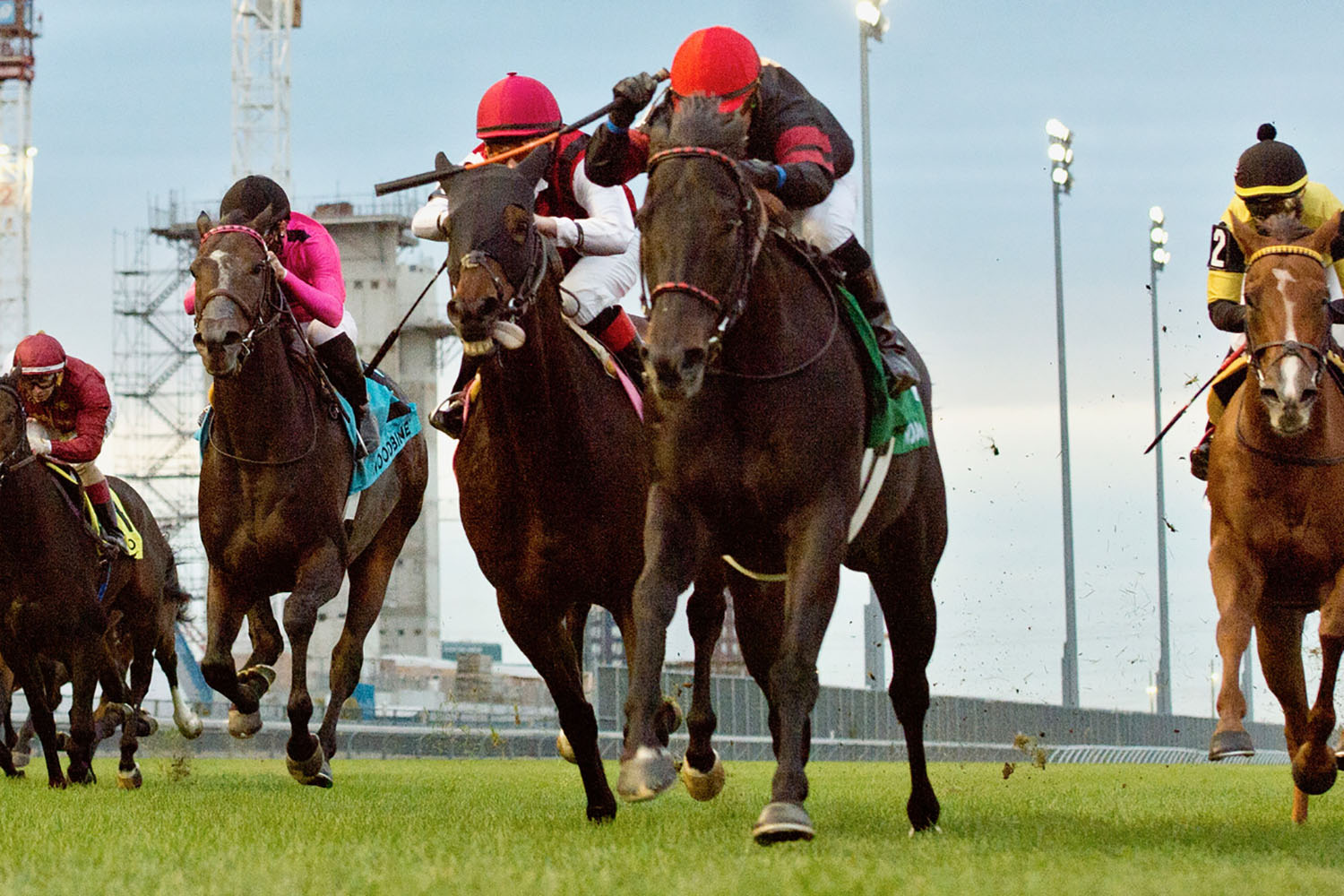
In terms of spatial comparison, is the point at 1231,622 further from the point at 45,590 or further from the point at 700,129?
the point at 45,590

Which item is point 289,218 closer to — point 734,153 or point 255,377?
point 255,377

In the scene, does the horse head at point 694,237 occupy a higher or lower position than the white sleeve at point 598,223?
lower

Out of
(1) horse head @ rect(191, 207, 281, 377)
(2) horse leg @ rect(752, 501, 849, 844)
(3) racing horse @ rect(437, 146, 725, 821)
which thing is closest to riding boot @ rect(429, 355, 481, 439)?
(3) racing horse @ rect(437, 146, 725, 821)

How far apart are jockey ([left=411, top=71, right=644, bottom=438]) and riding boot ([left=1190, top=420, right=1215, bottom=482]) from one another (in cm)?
286

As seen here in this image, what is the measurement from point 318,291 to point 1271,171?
5.24 metres

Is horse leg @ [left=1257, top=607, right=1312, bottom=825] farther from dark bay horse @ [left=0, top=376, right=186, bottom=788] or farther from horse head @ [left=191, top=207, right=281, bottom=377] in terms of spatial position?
dark bay horse @ [left=0, top=376, right=186, bottom=788]

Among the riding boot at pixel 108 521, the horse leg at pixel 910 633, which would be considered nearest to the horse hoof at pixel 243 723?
the riding boot at pixel 108 521

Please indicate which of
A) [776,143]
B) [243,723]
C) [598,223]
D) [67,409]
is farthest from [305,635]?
[776,143]

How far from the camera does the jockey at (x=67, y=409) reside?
1309cm

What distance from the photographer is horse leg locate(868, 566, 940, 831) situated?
28.8 feet

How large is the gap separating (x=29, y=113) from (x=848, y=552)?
75869mm

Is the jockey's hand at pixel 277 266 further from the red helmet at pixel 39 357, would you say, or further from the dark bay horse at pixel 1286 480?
the dark bay horse at pixel 1286 480

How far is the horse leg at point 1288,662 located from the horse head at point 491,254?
4018mm

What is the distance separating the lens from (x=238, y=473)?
1066 centimetres
